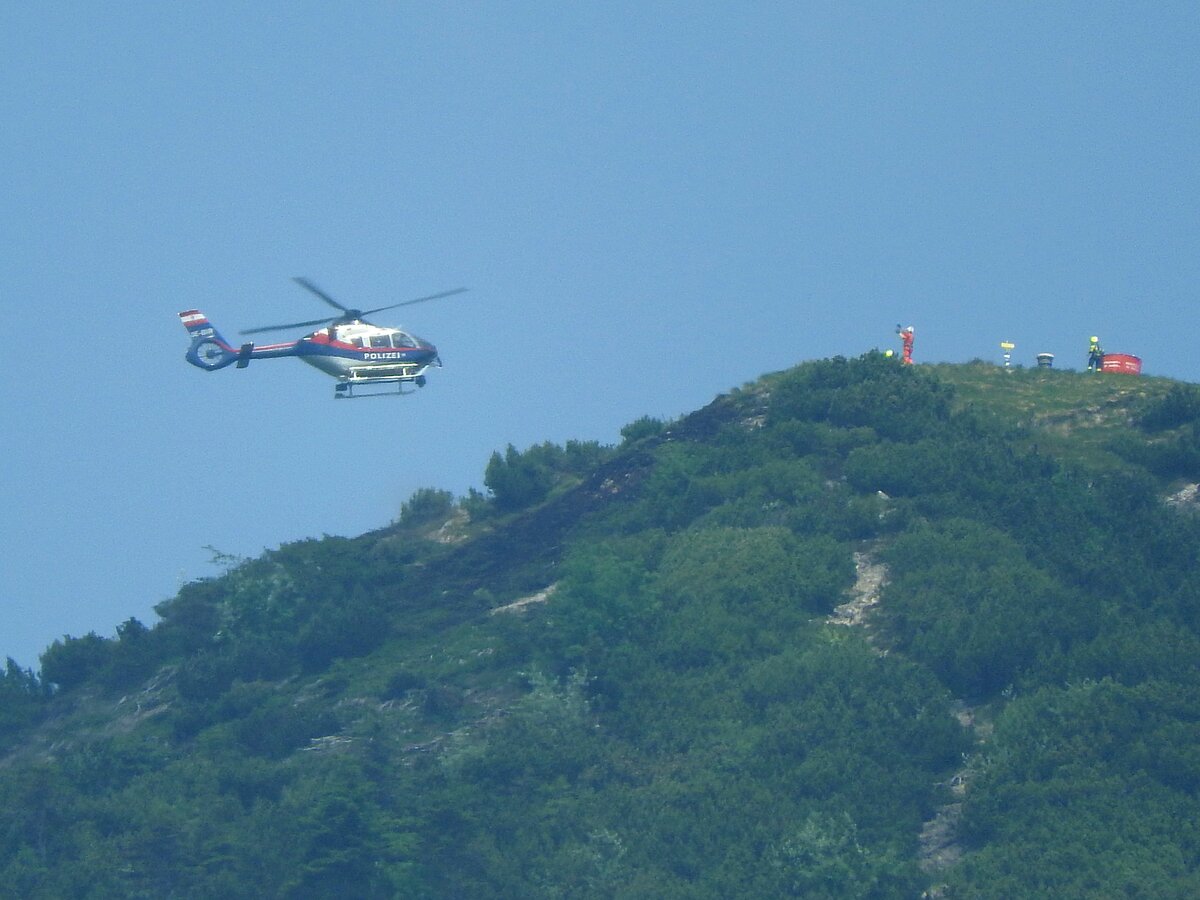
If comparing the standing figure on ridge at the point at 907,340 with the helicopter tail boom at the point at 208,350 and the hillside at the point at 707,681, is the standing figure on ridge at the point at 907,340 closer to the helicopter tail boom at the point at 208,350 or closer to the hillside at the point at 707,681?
the hillside at the point at 707,681

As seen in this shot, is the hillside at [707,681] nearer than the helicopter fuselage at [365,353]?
Yes

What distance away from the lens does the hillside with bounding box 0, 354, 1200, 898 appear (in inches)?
1448

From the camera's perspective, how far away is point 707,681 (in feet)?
143

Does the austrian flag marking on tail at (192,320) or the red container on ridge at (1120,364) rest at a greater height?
the austrian flag marking on tail at (192,320)

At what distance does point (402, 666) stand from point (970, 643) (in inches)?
641

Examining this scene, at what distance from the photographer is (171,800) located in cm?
4328

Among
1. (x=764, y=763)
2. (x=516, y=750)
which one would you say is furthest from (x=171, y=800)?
(x=764, y=763)

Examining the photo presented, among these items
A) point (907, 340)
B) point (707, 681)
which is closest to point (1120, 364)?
point (907, 340)

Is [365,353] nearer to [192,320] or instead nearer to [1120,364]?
[192,320]

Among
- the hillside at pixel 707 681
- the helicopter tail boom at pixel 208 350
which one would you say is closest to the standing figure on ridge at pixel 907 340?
the hillside at pixel 707 681

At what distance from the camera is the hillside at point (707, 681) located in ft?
121

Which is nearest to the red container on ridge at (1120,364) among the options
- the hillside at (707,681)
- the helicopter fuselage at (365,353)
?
the hillside at (707,681)

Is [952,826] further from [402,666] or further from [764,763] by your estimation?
[402,666]

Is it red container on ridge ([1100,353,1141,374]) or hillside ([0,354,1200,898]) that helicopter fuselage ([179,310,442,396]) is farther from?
red container on ridge ([1100,353,1141,374])
